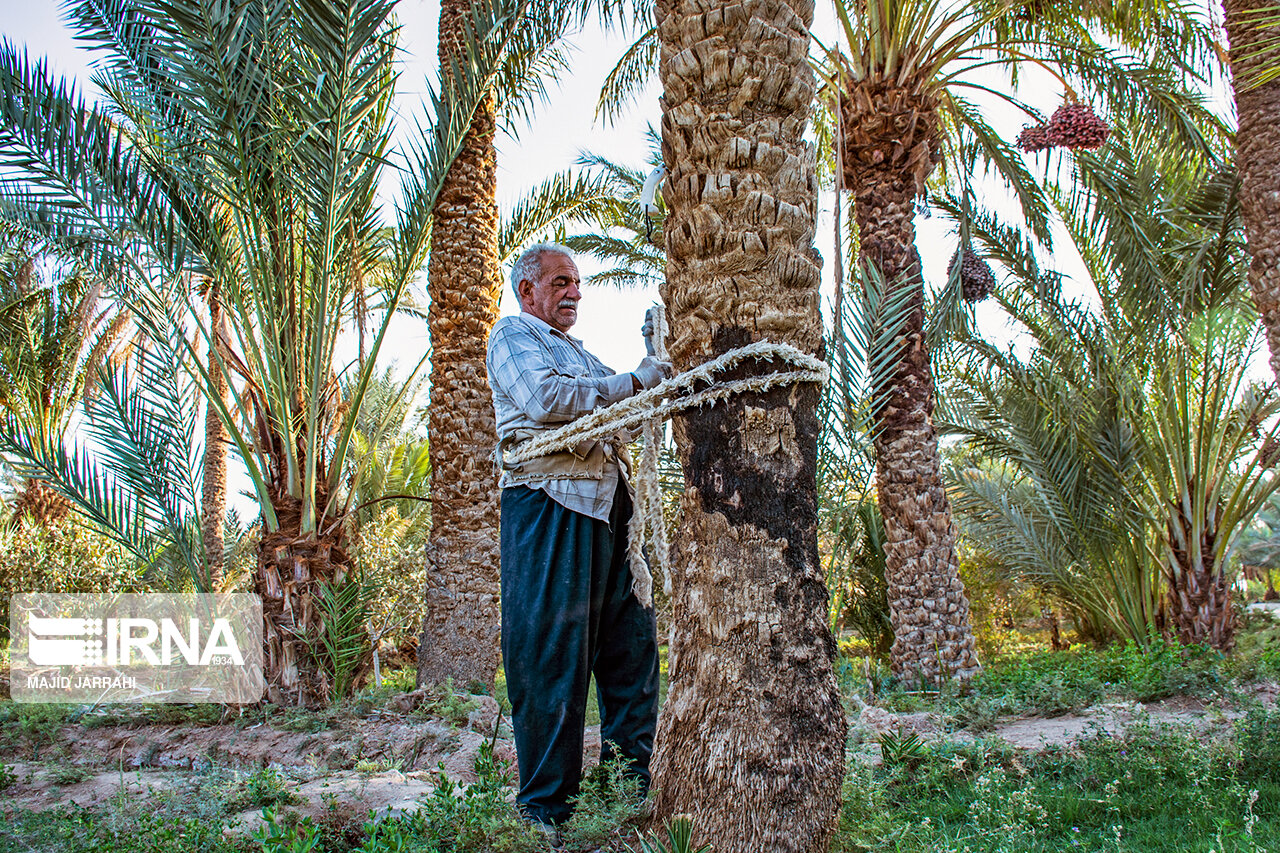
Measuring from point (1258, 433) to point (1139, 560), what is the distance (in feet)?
4.87

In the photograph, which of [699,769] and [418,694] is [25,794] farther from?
[699,769]

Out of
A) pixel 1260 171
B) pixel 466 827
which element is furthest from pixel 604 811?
pixel 1260 171

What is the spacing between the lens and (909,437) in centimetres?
605

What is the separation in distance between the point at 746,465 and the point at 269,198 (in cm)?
471

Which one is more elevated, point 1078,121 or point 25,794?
point 1078,121

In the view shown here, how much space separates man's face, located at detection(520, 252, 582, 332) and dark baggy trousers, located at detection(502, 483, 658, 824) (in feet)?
2.19

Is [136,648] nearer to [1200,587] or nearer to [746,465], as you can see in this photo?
[746,465]

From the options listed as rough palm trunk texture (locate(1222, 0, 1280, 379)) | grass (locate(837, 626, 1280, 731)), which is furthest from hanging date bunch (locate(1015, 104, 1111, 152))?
grass (locate(837, 626, 1280, 731))

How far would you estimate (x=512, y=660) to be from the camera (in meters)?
2.74

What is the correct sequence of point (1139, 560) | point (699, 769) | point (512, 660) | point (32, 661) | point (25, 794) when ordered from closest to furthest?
point (699, 769), point (512, 660), point (25, 794), point (1139, 560), point (32, 661)

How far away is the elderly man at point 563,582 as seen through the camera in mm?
2691

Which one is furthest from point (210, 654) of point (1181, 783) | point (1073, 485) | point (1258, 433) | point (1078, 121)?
point (1258, 433)

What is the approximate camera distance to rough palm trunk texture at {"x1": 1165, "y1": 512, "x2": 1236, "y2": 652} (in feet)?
23.6

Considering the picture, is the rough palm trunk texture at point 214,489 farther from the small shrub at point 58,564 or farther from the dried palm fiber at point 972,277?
the dried palm fiber at point 972,277
